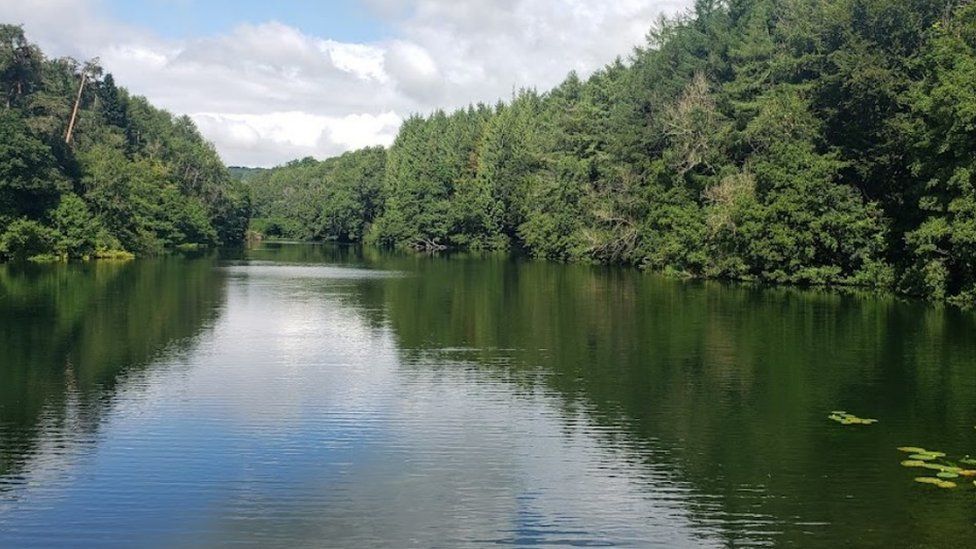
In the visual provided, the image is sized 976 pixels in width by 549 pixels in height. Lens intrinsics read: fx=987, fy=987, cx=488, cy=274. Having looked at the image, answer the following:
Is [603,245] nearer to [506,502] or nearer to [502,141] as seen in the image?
[502,141]

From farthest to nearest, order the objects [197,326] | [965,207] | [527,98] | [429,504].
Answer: [527,98]
[965,207]
[197,326]
[429,504]

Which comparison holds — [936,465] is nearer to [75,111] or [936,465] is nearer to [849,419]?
[849,419]

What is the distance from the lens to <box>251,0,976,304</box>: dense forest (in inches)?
1700

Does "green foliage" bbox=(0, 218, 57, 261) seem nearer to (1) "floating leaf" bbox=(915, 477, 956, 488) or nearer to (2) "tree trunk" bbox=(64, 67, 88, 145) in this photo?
(2) "tree trunk" bbox=(64, 67, 88, 145)

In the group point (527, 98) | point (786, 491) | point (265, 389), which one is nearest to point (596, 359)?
point (265, 389)

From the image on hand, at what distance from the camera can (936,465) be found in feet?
50.9

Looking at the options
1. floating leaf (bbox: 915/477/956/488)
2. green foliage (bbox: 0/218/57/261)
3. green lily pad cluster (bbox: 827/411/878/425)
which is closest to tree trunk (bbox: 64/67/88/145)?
green foliage (bbox: 0/218/57/261)

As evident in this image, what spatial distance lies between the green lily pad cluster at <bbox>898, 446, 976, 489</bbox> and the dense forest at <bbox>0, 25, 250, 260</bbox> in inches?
2570

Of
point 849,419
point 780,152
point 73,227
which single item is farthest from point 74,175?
point 849,419

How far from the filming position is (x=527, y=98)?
12419cm

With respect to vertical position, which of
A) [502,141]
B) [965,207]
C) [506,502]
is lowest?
[506,502]

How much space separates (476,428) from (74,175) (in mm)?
71876

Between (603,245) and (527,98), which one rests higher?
(527,98)

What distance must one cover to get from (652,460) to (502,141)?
9924 cm
